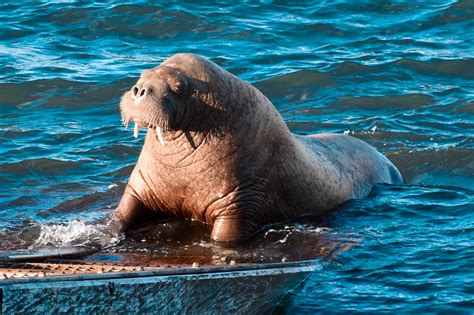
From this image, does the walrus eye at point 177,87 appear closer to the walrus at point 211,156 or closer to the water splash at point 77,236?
the walrus at point 211,156

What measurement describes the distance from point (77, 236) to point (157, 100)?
1.38 m

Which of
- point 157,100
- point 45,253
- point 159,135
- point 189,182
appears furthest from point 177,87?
point 45,253

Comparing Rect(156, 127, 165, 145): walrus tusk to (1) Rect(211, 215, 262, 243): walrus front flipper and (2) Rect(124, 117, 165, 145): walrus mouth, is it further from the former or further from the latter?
(1) Rect(211, 215, 262, 243): walrus front flipper

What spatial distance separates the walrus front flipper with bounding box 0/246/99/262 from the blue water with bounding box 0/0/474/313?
66 centimetres

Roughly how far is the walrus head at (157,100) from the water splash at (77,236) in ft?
2.93

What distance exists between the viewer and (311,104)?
1361 cm

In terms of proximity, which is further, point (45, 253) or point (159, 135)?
point (159, 135)

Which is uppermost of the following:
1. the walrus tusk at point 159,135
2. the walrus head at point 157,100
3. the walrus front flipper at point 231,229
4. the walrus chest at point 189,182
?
the walrus head at point 157,100

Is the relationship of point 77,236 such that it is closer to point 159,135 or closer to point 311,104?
point 159,135

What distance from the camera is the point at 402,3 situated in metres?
19.2

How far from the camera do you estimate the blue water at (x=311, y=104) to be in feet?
26.3

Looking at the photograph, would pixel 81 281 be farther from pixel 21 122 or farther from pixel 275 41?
pixel 275 41

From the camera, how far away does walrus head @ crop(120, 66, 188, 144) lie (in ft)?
25.2

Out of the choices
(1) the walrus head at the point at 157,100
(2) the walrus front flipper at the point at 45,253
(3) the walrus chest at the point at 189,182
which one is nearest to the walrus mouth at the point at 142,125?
(1) the walrus head at the point at 157,100
